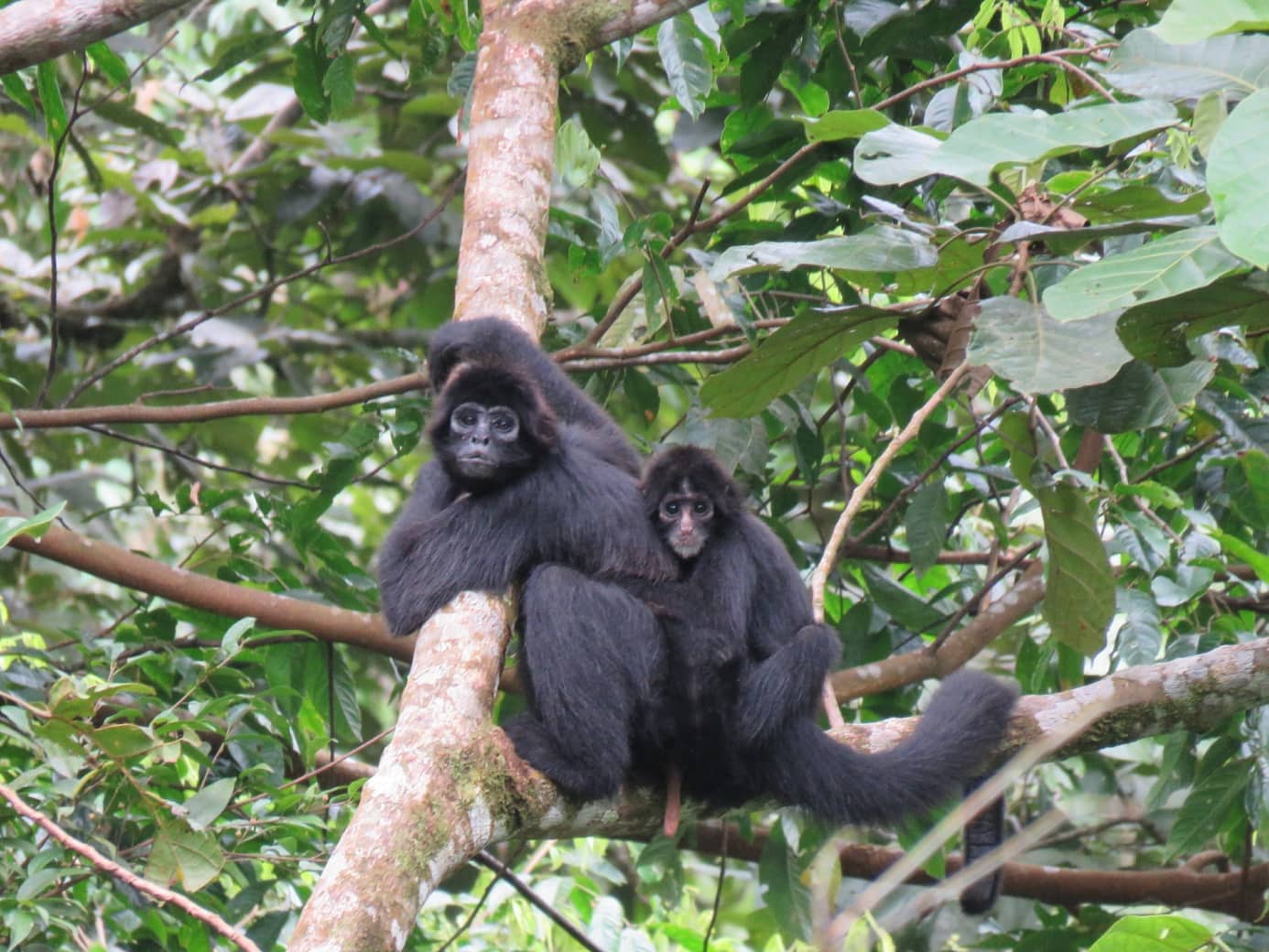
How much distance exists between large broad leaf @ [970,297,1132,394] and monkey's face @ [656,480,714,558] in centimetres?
149

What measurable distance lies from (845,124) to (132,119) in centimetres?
517

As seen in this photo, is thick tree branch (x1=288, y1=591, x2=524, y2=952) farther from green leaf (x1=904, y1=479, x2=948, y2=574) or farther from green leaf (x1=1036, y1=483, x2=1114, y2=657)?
green leaf (x1=904, y1=479, x2=948, y2=574)

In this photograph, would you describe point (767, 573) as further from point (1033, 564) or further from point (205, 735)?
point (205, 735)

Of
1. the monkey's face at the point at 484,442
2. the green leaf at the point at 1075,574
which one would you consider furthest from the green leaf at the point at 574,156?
the green leaf at the point at 1075,574

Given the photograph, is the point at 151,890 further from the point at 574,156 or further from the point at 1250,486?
the point at 1250,486

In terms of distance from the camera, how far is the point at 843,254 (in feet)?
14.6

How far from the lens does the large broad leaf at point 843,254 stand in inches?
172

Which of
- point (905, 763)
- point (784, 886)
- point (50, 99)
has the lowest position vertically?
point (784, 886)

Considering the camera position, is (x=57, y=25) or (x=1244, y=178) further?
(x=57, y=25)

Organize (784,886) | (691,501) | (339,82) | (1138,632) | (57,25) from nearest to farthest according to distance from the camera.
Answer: (57,25) < (1138,632) < (691,501) < (784,886) < (339,82)

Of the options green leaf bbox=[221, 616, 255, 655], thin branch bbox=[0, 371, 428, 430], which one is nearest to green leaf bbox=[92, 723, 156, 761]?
green leaf bbox=[221, 616, 255, 655]

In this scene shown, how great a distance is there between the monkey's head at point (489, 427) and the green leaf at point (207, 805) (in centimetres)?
156

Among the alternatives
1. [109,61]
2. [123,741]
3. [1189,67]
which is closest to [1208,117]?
[1189,67]

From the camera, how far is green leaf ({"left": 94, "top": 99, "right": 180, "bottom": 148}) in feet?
25.4
